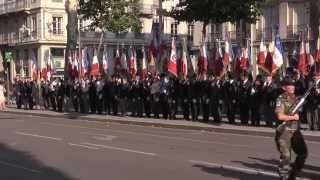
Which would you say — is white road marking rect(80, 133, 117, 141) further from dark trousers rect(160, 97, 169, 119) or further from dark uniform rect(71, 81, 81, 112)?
dark uniform rect(71, 81, 81, 112)

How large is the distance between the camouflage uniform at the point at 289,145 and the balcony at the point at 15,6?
70.3 meters

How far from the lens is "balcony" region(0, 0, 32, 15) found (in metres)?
79.4

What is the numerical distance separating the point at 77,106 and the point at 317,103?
1632 cm

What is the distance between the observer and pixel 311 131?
2161 centimetres

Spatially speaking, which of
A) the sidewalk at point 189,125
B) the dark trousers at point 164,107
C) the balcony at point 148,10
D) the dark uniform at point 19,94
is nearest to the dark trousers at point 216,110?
the sidewalk at point 189,125

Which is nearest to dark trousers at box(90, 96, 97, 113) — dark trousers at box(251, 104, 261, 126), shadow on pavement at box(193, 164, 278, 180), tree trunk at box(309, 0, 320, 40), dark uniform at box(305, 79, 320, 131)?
dark trousers at box(251, 104, 261, 126)

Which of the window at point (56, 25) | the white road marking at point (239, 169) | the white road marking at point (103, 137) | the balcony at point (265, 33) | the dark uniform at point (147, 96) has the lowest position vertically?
the white road marking at point (239, 169)

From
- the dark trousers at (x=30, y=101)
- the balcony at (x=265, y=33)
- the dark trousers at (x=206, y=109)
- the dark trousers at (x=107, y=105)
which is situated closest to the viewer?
the dark trousers at (x=206, y=109)

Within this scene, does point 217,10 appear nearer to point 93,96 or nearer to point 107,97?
point 107,97

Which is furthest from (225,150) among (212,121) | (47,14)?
(47,14)

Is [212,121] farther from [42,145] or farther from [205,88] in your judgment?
[42,145]

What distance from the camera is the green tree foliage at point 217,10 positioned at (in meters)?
31.6

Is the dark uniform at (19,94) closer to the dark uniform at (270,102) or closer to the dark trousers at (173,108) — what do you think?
the dark trousers at (173,108)

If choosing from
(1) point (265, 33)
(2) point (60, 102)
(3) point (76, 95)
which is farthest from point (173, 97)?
(1) point (265, 33)
